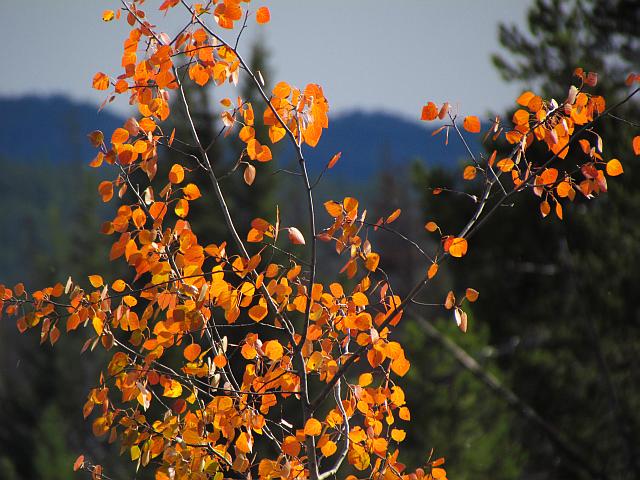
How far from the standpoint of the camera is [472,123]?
223 centimetres

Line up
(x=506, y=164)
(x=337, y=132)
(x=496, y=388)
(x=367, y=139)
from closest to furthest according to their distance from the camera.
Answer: (x=506, y=164), (x=496, y=388), (x=337, y=132), (x=367, y=139)

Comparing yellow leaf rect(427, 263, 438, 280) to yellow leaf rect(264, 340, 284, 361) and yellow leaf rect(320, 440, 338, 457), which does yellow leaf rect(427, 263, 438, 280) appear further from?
yellow leaf rect(320, 440, 338, 457)

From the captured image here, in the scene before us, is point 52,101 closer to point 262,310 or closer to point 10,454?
point 10,454

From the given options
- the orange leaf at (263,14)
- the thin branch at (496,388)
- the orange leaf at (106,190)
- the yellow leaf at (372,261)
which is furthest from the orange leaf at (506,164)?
the orange leaf at (106,190)

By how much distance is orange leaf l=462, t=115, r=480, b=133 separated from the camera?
2.21 metres

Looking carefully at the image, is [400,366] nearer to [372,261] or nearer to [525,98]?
[372,261]

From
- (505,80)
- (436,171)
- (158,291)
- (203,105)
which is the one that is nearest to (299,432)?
(158,291)

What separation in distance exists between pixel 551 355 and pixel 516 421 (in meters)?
0.84

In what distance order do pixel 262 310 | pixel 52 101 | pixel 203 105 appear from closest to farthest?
pixel 262 310 < pixel 203 105 < pixel 52 101

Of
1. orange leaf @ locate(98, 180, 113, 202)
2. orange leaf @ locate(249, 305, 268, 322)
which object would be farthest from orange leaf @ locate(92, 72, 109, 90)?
orange leaf @ locate(249, 305, 268, 322)

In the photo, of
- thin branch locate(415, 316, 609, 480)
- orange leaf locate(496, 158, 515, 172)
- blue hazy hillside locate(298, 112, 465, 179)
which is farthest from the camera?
blue hazy hillside locate(298, 112, 465, 179)

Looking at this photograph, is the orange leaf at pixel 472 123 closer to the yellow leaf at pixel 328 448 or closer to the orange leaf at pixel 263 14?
the orange leaf at pixel 263 14

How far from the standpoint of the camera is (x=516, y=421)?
8.60m

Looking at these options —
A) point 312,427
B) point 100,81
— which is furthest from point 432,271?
point 100,81
